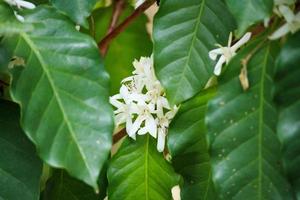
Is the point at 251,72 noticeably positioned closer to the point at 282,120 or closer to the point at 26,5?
the point at 282,120

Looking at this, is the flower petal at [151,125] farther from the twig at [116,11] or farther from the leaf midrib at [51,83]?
the twig at [116,11]

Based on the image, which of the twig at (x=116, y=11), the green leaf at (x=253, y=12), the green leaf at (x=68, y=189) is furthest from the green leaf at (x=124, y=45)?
the green leaf at (x=253, y=12)

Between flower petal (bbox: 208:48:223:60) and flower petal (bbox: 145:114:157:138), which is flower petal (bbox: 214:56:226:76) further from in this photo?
flower petal (bbox: 145:114:157:138)

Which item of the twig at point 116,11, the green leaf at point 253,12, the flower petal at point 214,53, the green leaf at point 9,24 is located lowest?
the twig at point 116,11

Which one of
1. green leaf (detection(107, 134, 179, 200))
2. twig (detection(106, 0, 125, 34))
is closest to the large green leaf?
green leaf (detection(107, 134, 179, 200))

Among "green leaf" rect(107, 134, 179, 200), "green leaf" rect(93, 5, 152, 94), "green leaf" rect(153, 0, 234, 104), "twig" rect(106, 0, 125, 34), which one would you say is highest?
"green leaf" rect(153, 0, 234, 104)
